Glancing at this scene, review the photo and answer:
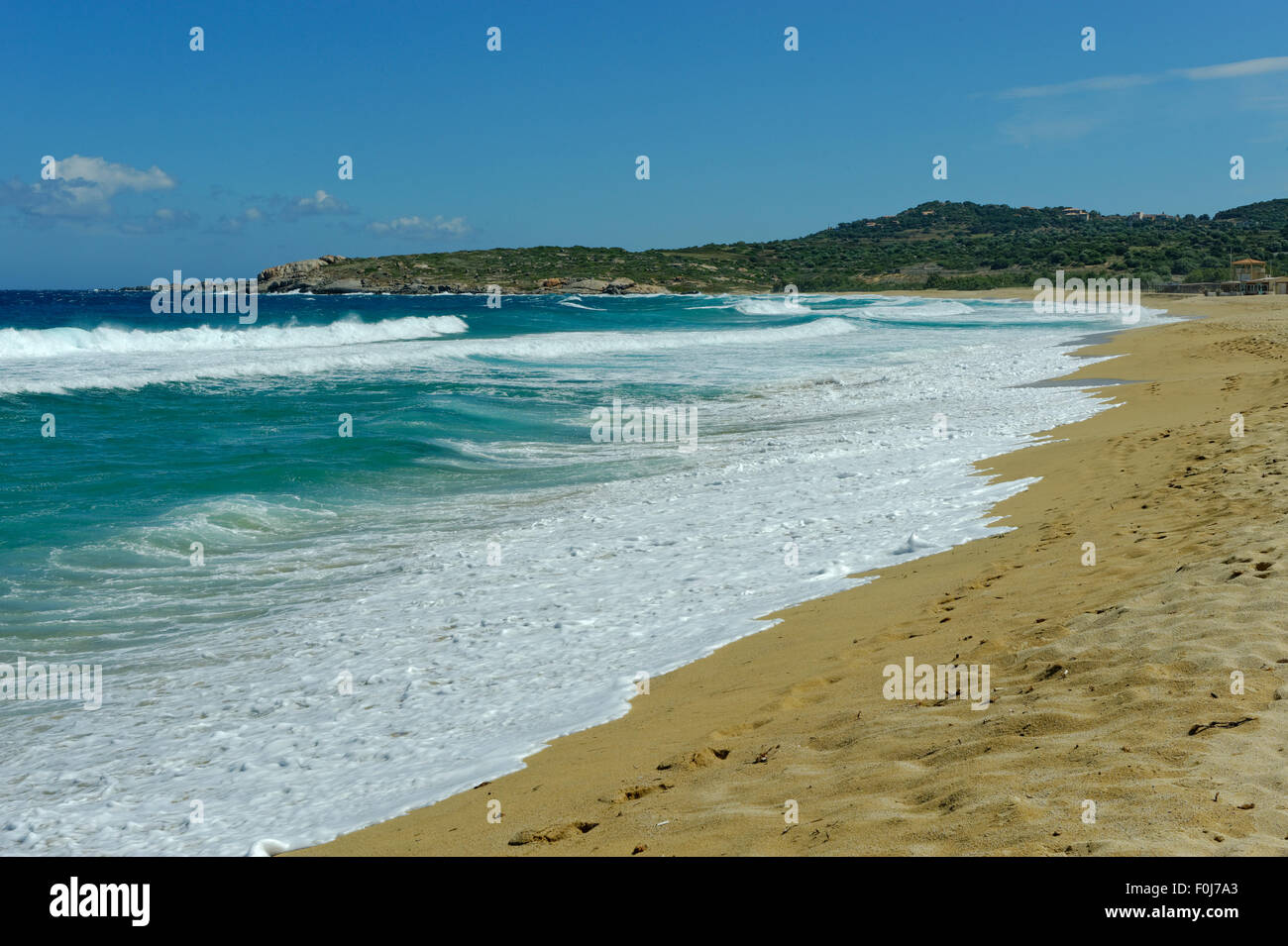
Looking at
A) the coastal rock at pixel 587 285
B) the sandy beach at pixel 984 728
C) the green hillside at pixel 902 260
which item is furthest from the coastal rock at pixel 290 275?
the sandy beach at pixel 984 728

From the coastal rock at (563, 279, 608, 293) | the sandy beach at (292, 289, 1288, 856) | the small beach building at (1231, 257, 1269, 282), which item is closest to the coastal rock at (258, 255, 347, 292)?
the coastal rock at (563, 279, 608, 293)

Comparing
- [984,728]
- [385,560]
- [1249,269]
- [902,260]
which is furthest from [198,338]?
[902,260]

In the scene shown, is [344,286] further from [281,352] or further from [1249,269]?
[1249,269]

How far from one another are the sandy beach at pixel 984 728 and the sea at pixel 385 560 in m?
0.55

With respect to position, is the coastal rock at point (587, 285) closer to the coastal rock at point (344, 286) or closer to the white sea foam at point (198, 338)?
the coastal rock at point (344, 286)

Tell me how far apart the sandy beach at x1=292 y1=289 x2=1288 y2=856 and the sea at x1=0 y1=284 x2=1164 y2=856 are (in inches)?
21.6

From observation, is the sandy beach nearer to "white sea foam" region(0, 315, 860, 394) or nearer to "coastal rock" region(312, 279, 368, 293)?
"white sea foam" region(0, 315, 860, 394)

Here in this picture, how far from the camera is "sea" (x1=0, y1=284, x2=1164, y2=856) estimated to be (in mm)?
5137

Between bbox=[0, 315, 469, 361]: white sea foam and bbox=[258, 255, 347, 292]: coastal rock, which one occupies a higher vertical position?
bbox=[258, 255, 347, 292]: coastal rock

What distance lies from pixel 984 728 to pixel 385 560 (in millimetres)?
6399

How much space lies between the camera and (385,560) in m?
9.08

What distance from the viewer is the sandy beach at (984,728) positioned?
10.5 ft
